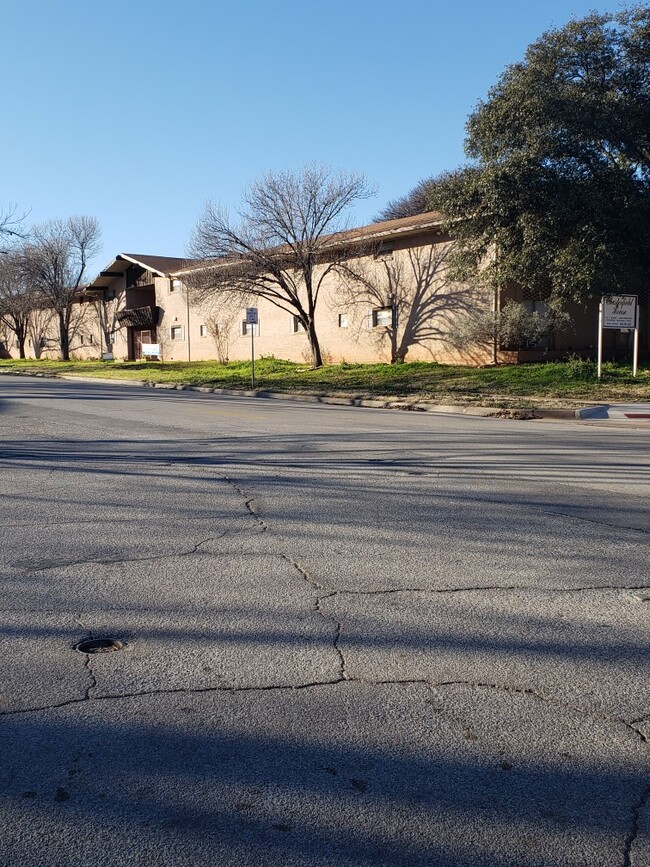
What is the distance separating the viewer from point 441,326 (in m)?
33.4

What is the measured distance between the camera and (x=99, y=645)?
454 cm

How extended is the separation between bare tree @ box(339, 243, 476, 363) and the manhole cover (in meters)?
28.9

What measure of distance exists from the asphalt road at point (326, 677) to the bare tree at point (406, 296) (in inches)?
975

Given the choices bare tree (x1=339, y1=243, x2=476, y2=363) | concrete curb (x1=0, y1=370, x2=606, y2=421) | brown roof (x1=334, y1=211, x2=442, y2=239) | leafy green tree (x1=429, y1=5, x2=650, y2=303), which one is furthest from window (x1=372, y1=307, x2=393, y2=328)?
leafy green tree (x1=429, y1=5, x2=650, y2=303)

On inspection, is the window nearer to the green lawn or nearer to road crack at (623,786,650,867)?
the green lawn

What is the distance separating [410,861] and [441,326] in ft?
103

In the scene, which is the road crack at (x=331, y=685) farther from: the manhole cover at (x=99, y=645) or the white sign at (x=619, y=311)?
the white sign at (x=619, y=311)

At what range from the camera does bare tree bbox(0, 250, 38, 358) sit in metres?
59.8

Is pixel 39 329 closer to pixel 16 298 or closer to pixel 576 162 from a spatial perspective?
pixel 16 298

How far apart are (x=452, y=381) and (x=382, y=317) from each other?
9.80m

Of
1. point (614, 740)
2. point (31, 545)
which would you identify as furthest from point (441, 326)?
point (614, 740)

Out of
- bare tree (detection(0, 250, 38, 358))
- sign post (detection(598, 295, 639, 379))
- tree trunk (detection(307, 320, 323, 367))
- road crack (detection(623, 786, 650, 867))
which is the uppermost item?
bare tree (detection(0, 250, 38, 358))

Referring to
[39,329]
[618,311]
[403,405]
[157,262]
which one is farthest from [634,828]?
[39,329]

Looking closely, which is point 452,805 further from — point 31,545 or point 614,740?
point 31,545
